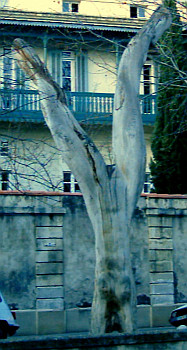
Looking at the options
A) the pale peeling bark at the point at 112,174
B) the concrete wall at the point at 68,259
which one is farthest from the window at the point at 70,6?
the pale peeling bark at the point at 112,174

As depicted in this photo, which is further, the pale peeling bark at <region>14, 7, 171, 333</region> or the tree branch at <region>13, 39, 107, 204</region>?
the tree branch at <region>13, 39, 107, 204</region>

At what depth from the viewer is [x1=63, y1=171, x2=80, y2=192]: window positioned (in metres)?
22.5

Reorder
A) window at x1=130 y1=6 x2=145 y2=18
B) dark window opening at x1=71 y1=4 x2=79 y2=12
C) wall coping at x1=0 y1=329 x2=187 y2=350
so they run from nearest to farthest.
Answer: wall coping at x1=0 y1=329 x2=187 y2=350 < dark window opening at x1=71 y1=4 x2=79 y2=12 < window at x1=130 y1=6 x2=145 y2=18

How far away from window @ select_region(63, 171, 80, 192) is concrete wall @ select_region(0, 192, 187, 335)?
5.77 metres

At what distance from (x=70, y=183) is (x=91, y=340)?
46.8 ft

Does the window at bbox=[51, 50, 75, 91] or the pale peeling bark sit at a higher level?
the window at bbox=[51, 50, 75, 91]

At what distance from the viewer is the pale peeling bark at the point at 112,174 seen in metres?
10.6

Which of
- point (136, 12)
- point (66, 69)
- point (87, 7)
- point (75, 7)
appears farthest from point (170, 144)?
point (75, 7)

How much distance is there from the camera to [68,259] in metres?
16.5

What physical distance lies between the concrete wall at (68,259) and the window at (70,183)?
5772 millimetres

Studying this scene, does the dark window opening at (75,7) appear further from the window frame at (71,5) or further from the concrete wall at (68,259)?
the concrete wall at (68,259)

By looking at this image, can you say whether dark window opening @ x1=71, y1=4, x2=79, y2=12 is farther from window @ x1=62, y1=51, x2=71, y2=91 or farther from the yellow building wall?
window @ x1=62, y1=51, x2=71, y2=91

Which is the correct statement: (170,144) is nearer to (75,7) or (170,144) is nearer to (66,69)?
(66,69)

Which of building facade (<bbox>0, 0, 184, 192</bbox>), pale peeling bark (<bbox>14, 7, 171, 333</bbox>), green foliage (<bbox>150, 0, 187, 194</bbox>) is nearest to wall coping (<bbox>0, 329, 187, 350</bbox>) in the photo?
pale peeling bark (<bbox>14, 7, 171, 333</bbox>)
